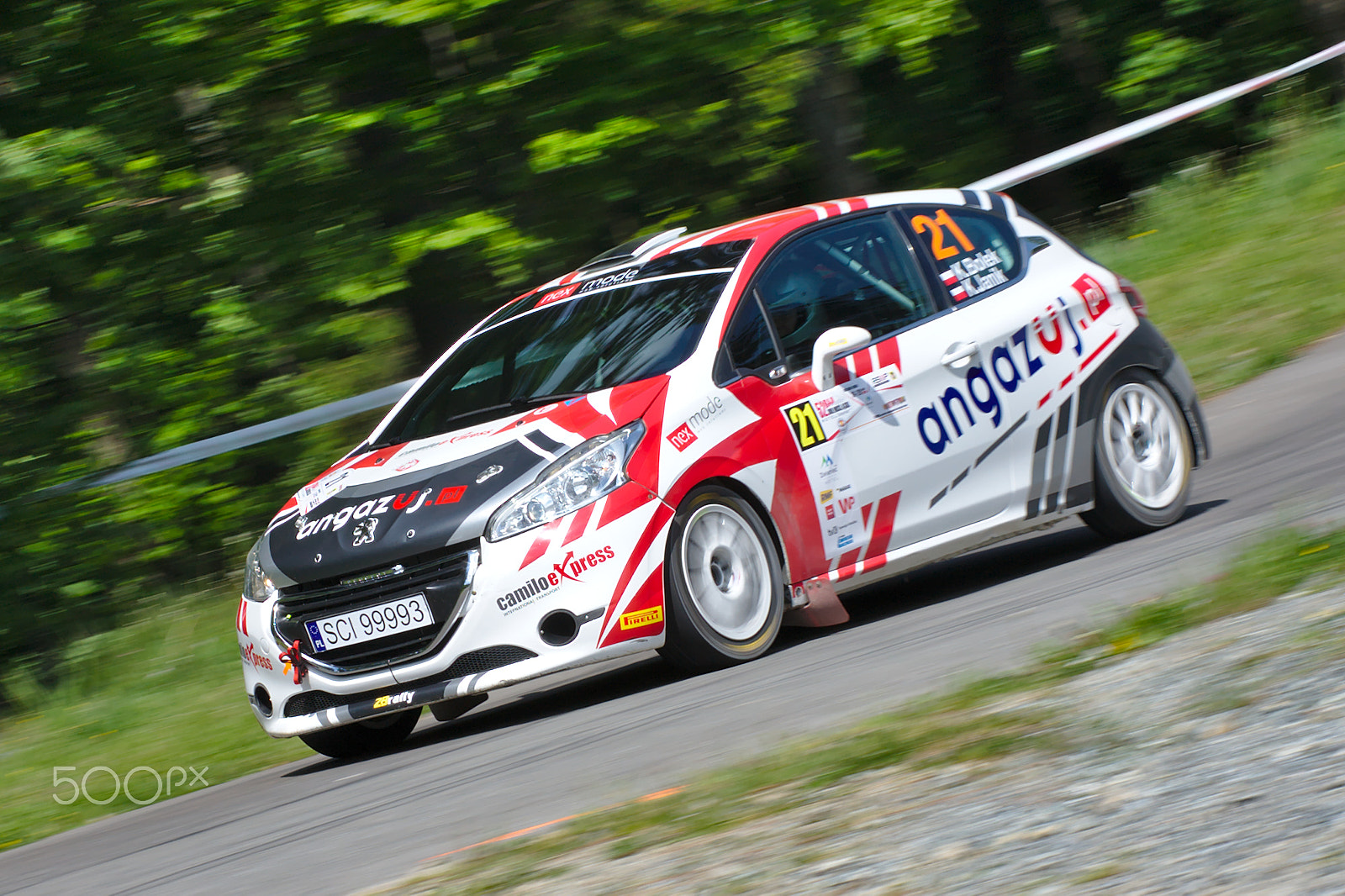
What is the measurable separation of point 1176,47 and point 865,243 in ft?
42.7

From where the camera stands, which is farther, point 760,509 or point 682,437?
point 760,509

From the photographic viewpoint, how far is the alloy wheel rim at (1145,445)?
7.63 metres

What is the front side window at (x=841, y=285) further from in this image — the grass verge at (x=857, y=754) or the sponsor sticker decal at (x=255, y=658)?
the sponsor sticker decal at (x=255, y=658)

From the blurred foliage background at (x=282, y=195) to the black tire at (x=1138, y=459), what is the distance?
5.40m

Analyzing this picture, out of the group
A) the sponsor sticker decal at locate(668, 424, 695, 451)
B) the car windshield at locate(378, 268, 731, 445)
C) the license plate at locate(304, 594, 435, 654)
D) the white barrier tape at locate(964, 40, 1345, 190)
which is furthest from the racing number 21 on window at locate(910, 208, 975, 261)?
the white barrier tape at locate(964, 40, 1345, 190)

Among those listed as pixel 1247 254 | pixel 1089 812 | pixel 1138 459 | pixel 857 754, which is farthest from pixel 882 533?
pixel 1247 254

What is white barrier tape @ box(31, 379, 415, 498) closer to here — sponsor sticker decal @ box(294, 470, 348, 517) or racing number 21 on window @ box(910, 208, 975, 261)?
sponsor sticker decal @ box(294, 470, 348, 517)

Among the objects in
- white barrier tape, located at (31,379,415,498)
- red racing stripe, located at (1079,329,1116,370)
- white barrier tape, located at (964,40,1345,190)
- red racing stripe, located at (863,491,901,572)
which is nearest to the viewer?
red racing stripe, located at (863,491,901,572)

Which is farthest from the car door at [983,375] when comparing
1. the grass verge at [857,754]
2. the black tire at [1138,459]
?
the grass verge at [857,754]

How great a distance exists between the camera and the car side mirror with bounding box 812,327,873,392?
6605mm

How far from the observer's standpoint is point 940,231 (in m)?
7.52

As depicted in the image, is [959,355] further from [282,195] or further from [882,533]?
[282,195]

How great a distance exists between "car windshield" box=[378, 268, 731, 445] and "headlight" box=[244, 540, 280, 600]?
2.70 ft

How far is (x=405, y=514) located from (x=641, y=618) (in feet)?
3.03
